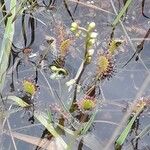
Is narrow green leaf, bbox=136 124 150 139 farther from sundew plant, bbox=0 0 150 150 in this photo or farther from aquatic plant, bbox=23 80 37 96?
aquatic plant, bbox=23 80 37 96

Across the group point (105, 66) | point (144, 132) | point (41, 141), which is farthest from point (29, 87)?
point (144, 132)

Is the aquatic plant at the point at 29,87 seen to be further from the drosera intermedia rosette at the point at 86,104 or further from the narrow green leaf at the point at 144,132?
the narrow green leaf at the point at 144,132

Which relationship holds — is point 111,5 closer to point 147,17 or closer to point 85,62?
point 147,17

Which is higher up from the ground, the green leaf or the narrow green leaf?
the green leaf

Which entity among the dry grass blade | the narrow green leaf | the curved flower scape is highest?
the curved flower scape

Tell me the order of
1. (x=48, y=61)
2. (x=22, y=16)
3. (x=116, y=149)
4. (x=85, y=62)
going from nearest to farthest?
(x=116, y=149) < (x=85, y=62) < (x=48, y=61) < (x=22, y=16)

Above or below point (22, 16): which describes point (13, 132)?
below

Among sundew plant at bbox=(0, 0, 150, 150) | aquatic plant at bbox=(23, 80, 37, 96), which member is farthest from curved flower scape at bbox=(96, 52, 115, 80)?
aquatic plant at bbox=(23, 80, 37, 96)

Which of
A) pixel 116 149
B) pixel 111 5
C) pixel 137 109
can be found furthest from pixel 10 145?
pixel 111 5
